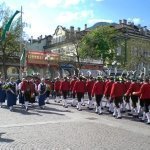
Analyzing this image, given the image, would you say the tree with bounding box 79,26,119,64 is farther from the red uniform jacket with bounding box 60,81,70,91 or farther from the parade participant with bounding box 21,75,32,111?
the parade participant with bounding box 21,75,32,111

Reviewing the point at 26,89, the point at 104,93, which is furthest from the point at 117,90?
the point at 26,89

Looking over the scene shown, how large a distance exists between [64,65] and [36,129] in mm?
43770

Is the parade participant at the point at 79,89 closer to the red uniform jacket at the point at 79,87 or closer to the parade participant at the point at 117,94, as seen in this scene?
the red uniform jacket at the point at 79,87

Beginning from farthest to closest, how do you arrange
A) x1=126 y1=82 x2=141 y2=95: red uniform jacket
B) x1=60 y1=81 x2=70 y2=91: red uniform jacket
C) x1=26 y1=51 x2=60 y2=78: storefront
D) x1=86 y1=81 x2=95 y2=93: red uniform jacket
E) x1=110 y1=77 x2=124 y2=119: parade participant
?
x1=26 y1=51 x2=60 y2=78: storefront
x1=60 y1=81 x2=70 y2=91: red uniform jacket
x1=86 y1=81 x2=95 y2=93: red uniform jacket
x1=126 y1=82 x2=141 y2=95: red uniform jacket
x1=110 y1=77 x2=124 y2=119: parade participant

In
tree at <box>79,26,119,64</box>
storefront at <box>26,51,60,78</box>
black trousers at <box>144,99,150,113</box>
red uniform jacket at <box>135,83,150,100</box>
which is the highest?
tree at <box>79,26,119,64</box>

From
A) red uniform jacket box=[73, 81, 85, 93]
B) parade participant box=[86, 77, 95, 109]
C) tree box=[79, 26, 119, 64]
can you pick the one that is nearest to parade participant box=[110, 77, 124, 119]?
red uniform jacket box=[73, 81, 85, 93]

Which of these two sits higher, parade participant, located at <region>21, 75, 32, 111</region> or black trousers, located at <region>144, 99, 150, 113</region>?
parade participant, located at <region>21, 75, 32, 111</region>

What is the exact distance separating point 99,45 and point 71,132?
4273 cm

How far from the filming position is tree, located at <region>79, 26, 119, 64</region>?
55209 mm

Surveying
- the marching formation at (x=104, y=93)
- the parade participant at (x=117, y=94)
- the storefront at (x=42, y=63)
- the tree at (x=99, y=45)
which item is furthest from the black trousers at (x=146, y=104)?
the tree at (x=99, y=45)

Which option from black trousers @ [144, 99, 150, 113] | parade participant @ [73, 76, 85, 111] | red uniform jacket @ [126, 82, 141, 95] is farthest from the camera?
parade participant @ [73, 76, 85, 111]

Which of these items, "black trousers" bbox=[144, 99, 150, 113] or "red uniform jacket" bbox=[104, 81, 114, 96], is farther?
"red uniform jacket" bbox=[104, 81, 114, 96]

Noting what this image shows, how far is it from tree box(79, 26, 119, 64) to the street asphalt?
34926mm

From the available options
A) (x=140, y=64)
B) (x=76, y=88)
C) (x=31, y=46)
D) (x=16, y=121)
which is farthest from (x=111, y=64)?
(x=16, y=121)
